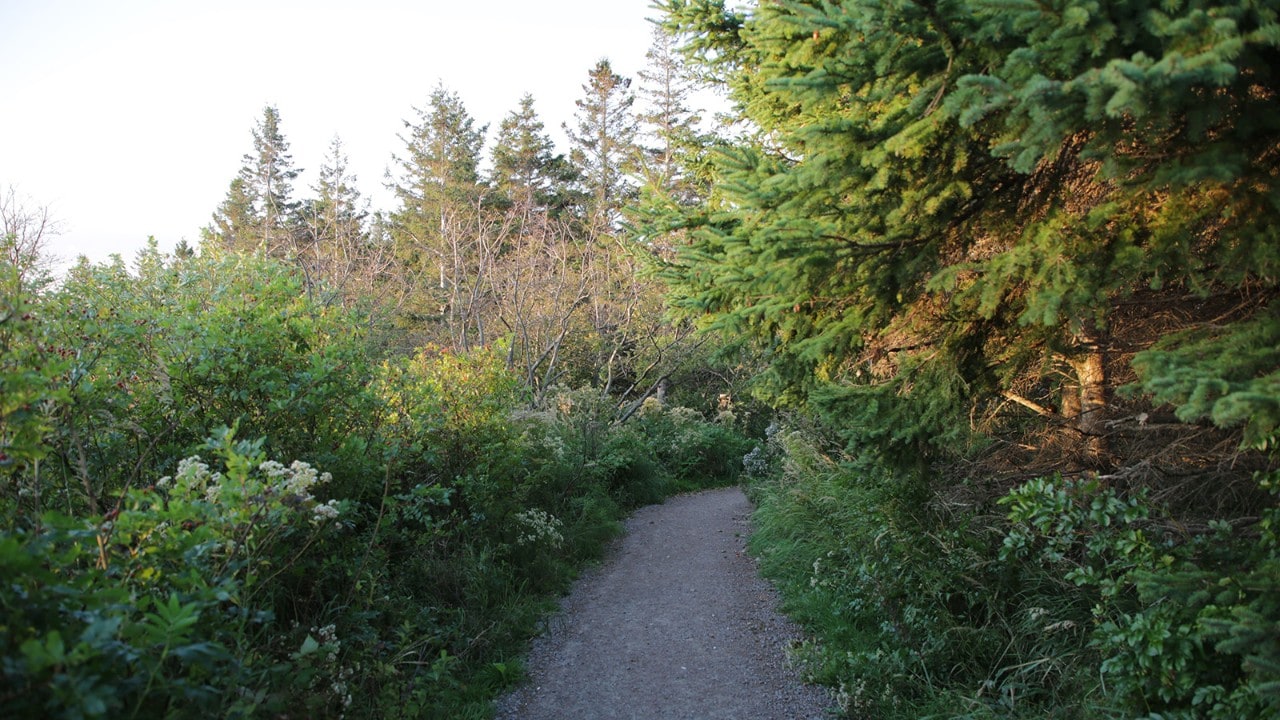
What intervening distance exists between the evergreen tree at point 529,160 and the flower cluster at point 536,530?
71.8 ft

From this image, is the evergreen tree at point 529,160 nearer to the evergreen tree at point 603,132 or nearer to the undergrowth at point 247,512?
the evergreen tree at point 603,132

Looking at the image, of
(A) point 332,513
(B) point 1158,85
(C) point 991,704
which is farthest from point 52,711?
(C) point 991,704

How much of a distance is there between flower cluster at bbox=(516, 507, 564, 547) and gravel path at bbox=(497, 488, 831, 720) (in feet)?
1.80

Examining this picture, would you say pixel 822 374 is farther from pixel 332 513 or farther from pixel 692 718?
pixel 332 513

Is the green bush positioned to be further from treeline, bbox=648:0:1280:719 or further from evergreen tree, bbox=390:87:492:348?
evergreen tree, bbox=390:87:492:348

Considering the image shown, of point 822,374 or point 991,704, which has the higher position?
point 822,374

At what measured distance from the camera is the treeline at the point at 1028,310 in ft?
8.13

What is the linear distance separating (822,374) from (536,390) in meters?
9.53

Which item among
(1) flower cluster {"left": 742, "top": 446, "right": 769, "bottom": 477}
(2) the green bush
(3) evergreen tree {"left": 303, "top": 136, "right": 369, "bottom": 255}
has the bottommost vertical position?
(1) flower cluster {"left": 742, "top": 446, "right": 769, "bottom": 477}

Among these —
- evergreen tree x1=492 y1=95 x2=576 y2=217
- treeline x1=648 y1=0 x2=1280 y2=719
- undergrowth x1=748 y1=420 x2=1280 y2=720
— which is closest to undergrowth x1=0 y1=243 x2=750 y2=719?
treeline x1=648 y1=0 x2=1280 y2=719

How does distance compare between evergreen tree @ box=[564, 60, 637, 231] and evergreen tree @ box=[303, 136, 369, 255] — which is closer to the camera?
evergreen tree @ box=[303, 136, 369, 255]

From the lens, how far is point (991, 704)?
155 inches

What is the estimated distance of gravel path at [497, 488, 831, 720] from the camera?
15.5ft

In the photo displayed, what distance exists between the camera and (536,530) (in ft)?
23.2
